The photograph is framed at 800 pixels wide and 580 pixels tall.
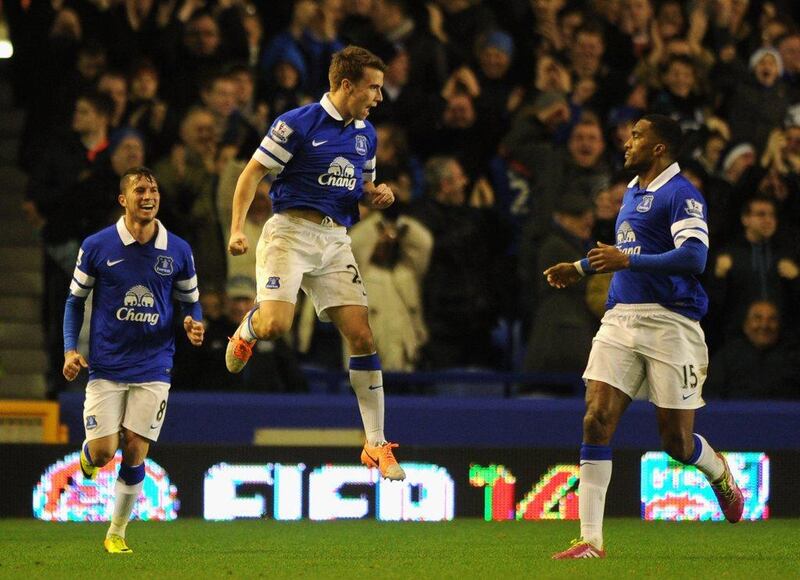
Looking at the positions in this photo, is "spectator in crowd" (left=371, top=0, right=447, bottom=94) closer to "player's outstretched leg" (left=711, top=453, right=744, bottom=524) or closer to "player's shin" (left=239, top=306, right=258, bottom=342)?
"player's shin" (left=239, top=306, right=258, bottom=342)

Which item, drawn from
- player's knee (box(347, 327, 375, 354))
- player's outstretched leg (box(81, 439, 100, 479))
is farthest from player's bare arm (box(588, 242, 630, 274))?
player's outstretched leg (box(81, 439, 100, 479))

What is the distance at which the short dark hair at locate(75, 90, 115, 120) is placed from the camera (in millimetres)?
14953

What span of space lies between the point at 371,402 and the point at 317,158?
1515 millimetres

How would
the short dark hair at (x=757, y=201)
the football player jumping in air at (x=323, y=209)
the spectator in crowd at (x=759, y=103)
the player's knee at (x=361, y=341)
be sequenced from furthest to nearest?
the spectator in crowd at (x=759, y=103)
the short dark hair at (x=757, y=201)
the player's knee at (x=361, y=341)
the football player jumping in air at (x=323, y=209)

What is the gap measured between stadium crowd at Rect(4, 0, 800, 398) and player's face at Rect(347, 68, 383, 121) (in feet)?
13.2

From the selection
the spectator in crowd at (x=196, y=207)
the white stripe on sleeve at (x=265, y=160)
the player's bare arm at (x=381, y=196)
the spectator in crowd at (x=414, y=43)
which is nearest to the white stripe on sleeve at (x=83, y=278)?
the white stripe on sleeve at (x=265, y=160)

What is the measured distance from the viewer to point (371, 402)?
34.7ft

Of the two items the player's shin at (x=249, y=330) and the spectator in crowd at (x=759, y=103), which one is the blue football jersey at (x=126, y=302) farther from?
the spectator in crowd at (x=759, y=103)

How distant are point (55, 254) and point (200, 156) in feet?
4.79

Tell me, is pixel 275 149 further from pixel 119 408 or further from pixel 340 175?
pixel 119 408

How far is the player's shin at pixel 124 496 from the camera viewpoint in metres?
10.5

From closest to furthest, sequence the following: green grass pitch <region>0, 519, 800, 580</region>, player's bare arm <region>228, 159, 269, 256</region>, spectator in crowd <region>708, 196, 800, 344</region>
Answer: green grass pitch <region>0, 519, 800, 580</region> < player's bare arm <region>228, 159, 269, 256</region> < spectator in crowd <region>708, 196, 800, 344</region>

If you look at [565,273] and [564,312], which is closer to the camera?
[565,273]

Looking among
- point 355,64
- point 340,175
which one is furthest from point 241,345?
point 355,64
